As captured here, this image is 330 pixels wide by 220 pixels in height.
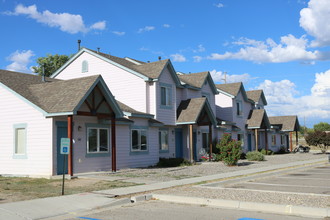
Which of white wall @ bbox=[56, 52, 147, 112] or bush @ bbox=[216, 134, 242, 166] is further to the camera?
white wall @ bbox=[56, 52, 147, 112]

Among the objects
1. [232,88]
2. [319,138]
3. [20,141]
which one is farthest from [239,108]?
[20,141]

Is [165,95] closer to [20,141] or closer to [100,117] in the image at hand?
[100,117]

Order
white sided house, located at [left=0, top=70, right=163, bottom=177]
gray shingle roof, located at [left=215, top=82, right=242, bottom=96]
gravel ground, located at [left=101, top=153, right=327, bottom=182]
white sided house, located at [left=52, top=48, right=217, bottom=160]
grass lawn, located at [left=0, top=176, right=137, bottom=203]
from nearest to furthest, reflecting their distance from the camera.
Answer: grass lawn, located at [left=0, top=176, right=137, bottom=203] < gravel ground, located at [left=101, top=153, right=327, bottom=182] < white sided house, located at [left=0, top=70, right=163, bottom=177] < white sided house, located at [left=52, top=48, right=217, bottom=160] < gray shingle roof, located at [left=215, top=82, right=242, bottom=96]

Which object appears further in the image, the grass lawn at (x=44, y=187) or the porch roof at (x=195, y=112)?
the porch roof at (x=195, y=112)

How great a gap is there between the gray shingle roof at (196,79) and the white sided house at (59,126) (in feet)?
33.3

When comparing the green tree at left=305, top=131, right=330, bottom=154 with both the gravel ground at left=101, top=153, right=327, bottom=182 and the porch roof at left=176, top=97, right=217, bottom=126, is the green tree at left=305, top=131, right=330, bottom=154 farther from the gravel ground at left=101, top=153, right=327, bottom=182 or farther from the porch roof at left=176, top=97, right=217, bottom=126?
the gravel ground at left=101, top=153, right=327, bottom=182

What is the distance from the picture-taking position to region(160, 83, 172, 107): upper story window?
1051 inches

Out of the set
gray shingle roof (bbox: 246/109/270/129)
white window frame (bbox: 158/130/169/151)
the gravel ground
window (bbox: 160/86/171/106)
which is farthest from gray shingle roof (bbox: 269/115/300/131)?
the gravel ground

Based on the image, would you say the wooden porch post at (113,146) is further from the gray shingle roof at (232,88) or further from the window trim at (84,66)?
the gray shingle roof at (232,88)

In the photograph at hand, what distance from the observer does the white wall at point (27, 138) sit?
18.9 metres

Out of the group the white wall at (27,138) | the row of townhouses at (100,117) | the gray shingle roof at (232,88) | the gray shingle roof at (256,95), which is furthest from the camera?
the gray shingle roof at (256,95)

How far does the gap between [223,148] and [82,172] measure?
954 centimetres

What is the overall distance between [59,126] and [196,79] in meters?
16.5

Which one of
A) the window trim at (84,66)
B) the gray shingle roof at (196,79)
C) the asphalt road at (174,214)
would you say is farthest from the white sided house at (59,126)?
the gray shingle roof at (196,79)
